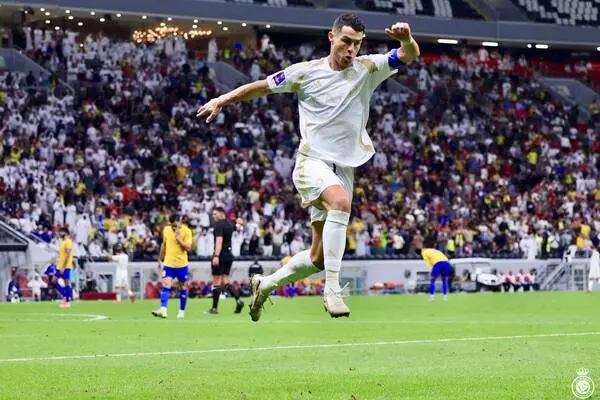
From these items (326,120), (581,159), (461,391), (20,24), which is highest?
(20,24)

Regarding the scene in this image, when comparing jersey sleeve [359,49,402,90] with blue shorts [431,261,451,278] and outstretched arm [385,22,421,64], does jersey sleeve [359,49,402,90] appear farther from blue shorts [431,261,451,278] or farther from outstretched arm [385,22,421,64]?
blue shorts [431,261,451,278]

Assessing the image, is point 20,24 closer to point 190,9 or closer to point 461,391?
point 190,9

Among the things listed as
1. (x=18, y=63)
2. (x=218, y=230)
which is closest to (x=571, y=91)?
(x=18, y=63)

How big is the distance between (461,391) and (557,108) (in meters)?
57.7

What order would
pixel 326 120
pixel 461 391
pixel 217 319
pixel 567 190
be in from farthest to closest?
pixel 567 190
pixel 217 319
pixel 326 120
pixel 461 391

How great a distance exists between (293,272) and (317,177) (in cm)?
117

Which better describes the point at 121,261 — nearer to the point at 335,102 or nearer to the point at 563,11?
the point at 335,102

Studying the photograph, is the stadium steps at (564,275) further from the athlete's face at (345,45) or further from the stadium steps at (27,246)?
the athlete's face at (345,45)

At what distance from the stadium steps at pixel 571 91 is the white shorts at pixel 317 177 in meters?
58.6

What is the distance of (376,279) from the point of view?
47250mm

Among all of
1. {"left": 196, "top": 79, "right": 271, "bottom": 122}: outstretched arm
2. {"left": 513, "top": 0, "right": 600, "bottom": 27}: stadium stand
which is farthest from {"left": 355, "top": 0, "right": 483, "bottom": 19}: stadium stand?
{"left": 196, "top": 79, "right": 271, "bottom": 122}: outstretched arm

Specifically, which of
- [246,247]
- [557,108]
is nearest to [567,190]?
[557,108]

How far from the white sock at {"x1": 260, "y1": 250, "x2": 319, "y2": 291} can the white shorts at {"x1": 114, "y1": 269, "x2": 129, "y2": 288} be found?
86.0 feet

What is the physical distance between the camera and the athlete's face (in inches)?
475
